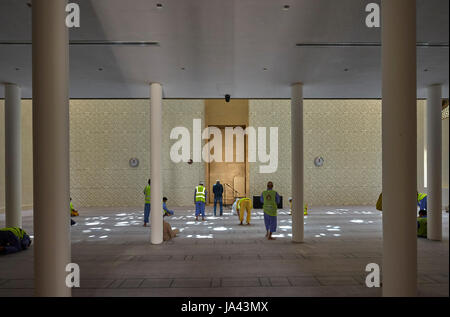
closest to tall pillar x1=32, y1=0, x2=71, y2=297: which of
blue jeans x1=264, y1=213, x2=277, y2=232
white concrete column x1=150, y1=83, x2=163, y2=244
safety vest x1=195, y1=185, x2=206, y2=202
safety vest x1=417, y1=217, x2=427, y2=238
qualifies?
white concrete column x1=150, y1=83, x2=163, y2=244

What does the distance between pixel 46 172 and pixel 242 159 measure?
16.3 metres

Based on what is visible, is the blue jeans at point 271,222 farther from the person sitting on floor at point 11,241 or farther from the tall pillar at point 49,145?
the person sitting on floor at point 11,241

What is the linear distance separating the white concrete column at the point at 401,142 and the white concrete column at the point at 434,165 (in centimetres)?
730

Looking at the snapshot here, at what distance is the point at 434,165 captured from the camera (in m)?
9.62

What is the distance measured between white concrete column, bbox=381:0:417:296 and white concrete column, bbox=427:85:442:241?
7300mm

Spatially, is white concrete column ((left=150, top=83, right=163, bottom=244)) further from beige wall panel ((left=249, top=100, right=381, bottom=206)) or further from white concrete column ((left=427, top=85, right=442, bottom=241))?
beige wall panel ((left=249, top=100, right=381, bottom=206))

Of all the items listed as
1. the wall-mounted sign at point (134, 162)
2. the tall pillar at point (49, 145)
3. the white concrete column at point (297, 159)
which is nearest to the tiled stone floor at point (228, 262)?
the white concrete column at point (297, 159)

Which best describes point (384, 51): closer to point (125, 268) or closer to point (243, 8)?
point (243, 8)

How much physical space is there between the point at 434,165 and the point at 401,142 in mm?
7558

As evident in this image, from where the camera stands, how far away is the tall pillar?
3.78 meters

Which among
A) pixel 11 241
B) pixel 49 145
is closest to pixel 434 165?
pixel 49 145

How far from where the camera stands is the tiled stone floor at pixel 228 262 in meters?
5.29

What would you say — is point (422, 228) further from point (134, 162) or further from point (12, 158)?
point (134, 162)

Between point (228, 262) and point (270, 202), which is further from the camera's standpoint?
point (270, 202)
